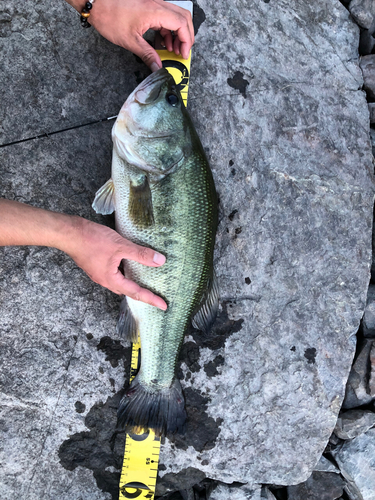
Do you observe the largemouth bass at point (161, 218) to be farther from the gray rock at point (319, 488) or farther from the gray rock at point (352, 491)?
the gray rock at point (352, 491)

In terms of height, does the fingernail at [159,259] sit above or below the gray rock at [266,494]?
→ above

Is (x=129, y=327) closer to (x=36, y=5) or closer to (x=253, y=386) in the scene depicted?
(x=253, y=386)

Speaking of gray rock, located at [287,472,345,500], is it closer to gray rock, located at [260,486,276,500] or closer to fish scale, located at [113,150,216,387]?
gray rock, located at [260,486,276,500]

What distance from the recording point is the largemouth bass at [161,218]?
108 inches

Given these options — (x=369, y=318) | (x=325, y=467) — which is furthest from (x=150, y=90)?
(x=325, y=467)

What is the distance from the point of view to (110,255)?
2660mm

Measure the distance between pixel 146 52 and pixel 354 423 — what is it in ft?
11.8

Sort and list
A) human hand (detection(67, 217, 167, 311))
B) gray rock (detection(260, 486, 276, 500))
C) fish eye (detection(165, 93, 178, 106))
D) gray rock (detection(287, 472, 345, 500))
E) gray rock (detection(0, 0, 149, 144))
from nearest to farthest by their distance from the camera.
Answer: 1. human hand (detection(67, 217, 167, 311))
2. fish eye (detection(165, 93, 178, 106))
3. gray rock (detection(0, 0, 149, 144))
4. gray rock (detection(260, 486, 276, 500))
5. gray rock (detection(287, 472, 345, 500))

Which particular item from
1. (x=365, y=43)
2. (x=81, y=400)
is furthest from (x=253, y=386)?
(x=365, y=43)

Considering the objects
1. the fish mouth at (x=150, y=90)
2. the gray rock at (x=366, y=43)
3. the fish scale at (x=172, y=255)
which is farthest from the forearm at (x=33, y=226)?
the gray rock at (x=366, y=43)

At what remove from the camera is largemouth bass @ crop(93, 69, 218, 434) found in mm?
2734

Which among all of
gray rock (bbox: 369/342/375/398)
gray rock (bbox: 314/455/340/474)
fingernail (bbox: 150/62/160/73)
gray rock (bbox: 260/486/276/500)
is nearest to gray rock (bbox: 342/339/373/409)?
gray rock (bbox: 369/342/375/398)

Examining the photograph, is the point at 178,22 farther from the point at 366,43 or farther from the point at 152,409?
the point at 152,409

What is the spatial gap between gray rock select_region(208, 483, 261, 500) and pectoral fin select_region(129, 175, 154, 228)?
236cm
